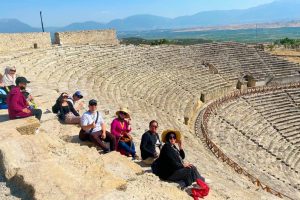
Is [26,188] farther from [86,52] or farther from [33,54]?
[86,52]

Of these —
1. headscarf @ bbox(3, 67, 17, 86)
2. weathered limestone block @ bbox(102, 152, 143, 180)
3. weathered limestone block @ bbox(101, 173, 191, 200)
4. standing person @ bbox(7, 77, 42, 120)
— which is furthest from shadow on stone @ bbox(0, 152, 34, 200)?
headscarf @ bbox(3, 67, 17, 86)

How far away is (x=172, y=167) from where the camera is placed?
6.34m

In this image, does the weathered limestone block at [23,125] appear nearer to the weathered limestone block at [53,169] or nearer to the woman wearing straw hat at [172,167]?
the weathered limestone block at [53,169]

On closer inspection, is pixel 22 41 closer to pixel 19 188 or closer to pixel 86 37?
pixel 86 37

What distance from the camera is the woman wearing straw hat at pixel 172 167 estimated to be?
625cm

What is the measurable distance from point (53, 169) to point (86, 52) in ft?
61.2

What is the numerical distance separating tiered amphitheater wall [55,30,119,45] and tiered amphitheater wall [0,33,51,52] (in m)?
1.12

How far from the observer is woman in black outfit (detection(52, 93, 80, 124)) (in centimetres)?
884

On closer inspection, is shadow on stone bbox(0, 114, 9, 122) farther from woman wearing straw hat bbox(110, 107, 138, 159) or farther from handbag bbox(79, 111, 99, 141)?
woman wearing straw hat bbox(110, 107, 138, 159)

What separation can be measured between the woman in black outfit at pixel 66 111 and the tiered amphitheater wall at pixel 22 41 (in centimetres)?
1612

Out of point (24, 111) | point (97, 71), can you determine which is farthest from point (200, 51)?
point (24, 111)

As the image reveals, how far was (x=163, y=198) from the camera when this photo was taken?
5039 millimetres

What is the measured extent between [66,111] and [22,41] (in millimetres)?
17642

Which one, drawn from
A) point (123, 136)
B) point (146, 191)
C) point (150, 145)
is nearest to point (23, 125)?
point (123, 136)
